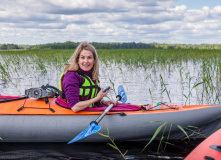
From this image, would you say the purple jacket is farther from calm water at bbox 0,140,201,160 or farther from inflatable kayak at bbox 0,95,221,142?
calm water at bbox 0,140,201,160

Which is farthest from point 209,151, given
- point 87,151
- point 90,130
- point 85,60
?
point 85,60

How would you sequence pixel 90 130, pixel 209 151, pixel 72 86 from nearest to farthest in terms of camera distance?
pixel 209 151
pixel 90 130
pixel 72 86

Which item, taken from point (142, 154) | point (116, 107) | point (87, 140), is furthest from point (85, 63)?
point (142, 154)

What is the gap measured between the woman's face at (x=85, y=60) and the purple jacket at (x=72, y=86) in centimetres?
15

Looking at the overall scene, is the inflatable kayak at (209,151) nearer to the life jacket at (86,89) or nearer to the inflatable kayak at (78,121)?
the inflatable kayak at (78,121)

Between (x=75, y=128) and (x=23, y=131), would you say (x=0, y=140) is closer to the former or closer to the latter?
(x=23, y=131)

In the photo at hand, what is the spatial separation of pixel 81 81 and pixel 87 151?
828 millimetres

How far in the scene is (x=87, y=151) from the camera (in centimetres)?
336

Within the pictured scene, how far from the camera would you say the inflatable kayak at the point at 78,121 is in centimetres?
348

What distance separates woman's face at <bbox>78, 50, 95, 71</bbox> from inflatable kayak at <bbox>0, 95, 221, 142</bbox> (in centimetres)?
55

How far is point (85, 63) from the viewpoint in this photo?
3.44 m

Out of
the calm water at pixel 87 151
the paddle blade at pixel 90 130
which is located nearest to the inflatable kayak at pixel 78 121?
the calm water at pixel 87 151

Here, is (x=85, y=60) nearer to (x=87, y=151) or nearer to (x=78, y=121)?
(x=78, y=121)

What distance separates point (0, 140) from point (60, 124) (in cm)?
80
